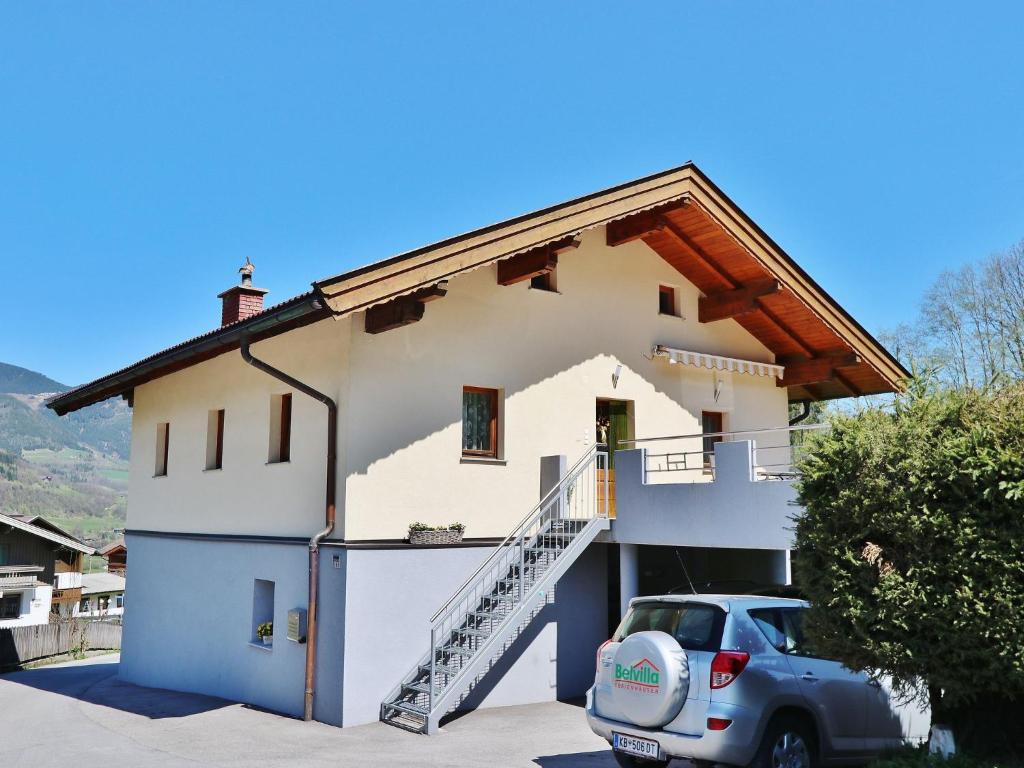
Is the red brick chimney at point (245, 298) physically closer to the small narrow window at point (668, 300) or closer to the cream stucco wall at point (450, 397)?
the cream stucco wall at point (450, 397)

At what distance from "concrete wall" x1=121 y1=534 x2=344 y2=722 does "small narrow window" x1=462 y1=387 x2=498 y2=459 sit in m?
2.88

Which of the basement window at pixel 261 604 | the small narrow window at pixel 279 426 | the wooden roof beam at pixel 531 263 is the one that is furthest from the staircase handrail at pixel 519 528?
the small narrow window at pixel 279 426

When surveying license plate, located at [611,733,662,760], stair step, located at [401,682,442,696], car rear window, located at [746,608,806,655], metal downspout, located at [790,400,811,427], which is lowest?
stair step, located at [401,682,442,696]

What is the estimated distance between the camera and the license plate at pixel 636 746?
25.2 ft

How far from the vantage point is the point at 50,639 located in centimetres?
3067

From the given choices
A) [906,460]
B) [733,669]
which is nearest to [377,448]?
[733,669]

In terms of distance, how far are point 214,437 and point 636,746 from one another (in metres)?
11.1

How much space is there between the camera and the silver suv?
7492mm

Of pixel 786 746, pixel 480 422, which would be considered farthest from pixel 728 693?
pixel 480 422

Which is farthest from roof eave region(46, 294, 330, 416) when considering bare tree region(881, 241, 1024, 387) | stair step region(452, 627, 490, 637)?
bare tree region(881, 241, 1024, 387)

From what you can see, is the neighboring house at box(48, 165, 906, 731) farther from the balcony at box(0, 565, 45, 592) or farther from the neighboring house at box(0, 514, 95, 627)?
the neighboring house at box(0, 514, 95, 627)

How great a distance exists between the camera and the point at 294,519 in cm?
1343

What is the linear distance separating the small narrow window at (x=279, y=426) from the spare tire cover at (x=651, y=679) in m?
7.94

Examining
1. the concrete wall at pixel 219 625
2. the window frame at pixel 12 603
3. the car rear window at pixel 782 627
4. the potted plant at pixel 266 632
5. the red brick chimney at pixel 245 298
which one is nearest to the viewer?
the car rear window at pixel 782 627
